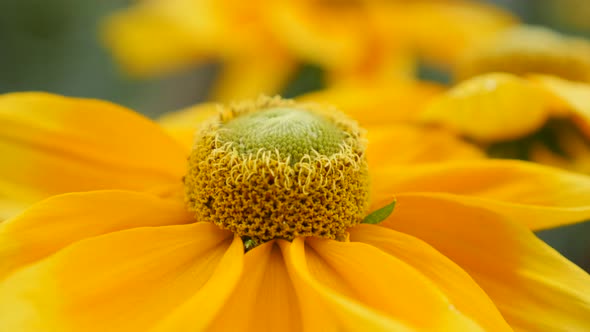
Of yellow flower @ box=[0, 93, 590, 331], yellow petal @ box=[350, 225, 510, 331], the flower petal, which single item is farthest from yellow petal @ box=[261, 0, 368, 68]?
yellow petal @ box=[350, 225, 510, 331]

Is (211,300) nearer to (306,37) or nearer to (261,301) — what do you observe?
(261,301)

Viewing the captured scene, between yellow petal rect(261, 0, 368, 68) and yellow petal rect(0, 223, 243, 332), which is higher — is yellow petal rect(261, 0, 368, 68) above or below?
above

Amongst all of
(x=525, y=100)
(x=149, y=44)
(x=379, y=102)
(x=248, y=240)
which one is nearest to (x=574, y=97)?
(x=525, y=100)

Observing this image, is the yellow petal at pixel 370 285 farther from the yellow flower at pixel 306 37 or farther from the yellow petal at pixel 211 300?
the yellow flower at pixel 306 37

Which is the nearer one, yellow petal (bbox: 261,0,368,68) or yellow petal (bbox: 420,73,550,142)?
yellow petal (bbox: 420,73,550,142)

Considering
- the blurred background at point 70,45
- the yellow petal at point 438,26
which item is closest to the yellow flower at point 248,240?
the yellow petal at point 438,26

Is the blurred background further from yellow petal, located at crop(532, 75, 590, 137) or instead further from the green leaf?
the green leaf
